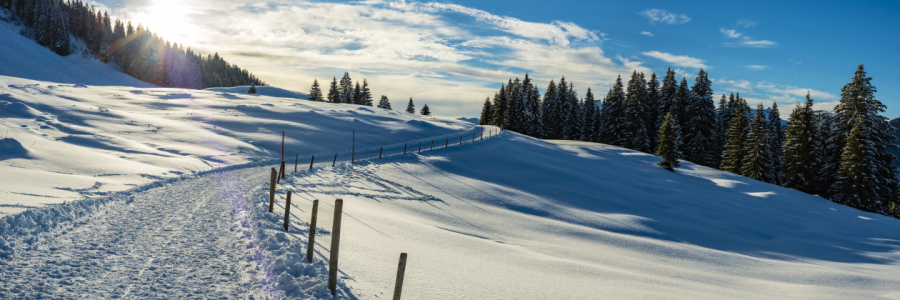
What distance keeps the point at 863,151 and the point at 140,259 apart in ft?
158

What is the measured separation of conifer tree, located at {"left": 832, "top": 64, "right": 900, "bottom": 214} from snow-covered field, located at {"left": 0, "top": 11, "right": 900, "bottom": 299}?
633 centimetres

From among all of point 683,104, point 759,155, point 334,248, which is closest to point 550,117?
point 683,104

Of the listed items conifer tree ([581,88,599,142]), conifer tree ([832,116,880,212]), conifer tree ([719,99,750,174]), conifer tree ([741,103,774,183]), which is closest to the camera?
conifer tree ([832,116,880,212])

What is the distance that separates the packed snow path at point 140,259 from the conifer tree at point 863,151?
45958mm

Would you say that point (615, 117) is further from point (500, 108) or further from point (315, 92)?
point (315, 92)

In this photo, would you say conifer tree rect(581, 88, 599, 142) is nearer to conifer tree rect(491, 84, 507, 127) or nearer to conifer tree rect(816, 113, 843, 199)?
conifer tree rect(491, 84, 507, 127)

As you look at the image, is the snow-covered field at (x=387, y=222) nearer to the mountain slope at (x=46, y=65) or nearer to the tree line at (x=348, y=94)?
the tree line at (x=348, y=94)

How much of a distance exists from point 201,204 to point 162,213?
1.74 meters

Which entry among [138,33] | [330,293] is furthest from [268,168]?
[138,33]

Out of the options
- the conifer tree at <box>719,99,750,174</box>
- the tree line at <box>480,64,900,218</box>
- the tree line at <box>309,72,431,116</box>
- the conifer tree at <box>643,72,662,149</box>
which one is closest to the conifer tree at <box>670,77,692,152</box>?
the tree line at <box>480,64,900,218</box>

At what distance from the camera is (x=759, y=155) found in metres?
43.2

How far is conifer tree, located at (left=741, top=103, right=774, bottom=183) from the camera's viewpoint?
42.8 m

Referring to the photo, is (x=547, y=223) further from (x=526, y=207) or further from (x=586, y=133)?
(x=586, y=133)

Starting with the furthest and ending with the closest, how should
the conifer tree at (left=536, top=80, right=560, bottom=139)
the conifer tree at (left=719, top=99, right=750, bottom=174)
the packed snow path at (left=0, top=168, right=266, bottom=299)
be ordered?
the conifer tree at (left=536, top=80, right=560, bottom=139)
the conifer tree at (left=719, top=99, right=750, bottom=174)
the packed snow path at (left=0, top=168, right=266, bottom=299)
